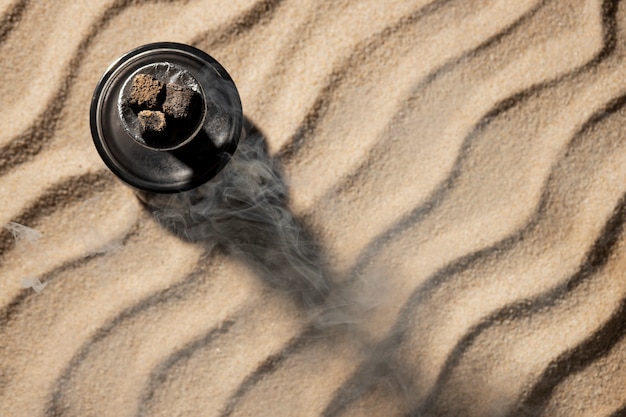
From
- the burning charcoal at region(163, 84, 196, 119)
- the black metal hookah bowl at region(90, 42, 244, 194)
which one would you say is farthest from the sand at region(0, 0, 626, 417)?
the burning charcoal at region(163, 84, 196, 119)

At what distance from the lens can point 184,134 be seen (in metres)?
0.99

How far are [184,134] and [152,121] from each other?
56mm

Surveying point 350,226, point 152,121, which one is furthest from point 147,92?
point 350,226

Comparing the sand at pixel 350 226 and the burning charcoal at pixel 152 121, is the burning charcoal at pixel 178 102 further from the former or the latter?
the sand at pixel 350 226

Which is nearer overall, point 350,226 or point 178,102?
point 178,102

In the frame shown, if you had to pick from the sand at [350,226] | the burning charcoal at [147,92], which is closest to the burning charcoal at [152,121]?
the burning charcoal at [147,92]

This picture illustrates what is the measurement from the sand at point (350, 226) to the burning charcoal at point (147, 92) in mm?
264

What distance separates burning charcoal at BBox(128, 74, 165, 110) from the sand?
264mm

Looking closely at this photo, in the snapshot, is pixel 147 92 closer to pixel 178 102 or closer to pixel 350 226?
pixel 178 102

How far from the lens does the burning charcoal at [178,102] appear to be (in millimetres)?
967

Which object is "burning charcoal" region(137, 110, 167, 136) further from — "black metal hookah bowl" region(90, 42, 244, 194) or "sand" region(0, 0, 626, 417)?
"sand" region(0, 0, 626, 417)

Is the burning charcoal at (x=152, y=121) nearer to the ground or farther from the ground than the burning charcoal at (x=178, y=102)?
nearer to the ground

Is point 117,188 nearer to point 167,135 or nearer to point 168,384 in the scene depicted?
point 167,135

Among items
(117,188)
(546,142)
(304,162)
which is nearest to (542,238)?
(546,142)
